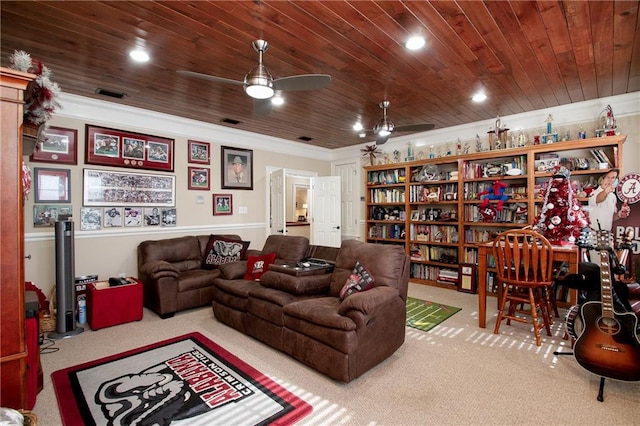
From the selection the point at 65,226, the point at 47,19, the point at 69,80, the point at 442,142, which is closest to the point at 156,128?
the point at 69,80

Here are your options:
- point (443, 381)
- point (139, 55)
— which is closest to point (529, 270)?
point (443, 381)

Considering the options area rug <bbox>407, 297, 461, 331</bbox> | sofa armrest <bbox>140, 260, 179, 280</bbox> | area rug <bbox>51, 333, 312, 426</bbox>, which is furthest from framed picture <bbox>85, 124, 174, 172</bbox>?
area rug <bbox>407, 297, 461, 331</bbox>

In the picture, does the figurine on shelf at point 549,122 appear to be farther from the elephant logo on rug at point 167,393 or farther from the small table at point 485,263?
the elephant logo on rug at point 167,393

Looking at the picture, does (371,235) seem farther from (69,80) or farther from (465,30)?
(69,80)

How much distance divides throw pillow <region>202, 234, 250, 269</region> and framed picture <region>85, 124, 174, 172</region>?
134cm

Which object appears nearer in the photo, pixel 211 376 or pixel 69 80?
pixel 211 376

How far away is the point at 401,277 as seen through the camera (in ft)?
8.99

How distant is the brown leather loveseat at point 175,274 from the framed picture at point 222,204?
2.14ft

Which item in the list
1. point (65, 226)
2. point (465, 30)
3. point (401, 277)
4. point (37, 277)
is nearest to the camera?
point (465, 30)

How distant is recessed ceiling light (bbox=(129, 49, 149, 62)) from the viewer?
2.76 meters

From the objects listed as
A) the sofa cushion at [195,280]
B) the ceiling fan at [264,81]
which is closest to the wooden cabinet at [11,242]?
the ceiling fan at [264,81]

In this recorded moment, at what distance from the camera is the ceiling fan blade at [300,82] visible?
2.42 m

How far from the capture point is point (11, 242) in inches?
52.7

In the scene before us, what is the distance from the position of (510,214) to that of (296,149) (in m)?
4.09
